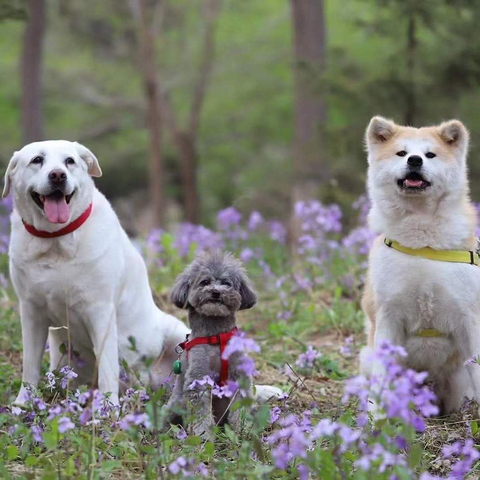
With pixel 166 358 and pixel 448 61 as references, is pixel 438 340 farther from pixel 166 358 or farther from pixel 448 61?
pixel 448 61

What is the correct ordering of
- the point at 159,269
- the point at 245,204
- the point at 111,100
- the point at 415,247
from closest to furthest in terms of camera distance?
the point at 415,247 → the point at 159,269 → the point at 245,204 → the point at 111,100

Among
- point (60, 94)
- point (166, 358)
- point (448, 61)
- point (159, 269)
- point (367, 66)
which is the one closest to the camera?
point (166, 358)

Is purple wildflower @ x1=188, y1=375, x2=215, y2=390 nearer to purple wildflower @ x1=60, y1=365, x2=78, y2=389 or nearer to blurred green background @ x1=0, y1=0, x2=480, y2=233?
purple wildflower @ x1=60, y1=365, x2=78, y2=389

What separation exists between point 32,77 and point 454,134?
1114 cm

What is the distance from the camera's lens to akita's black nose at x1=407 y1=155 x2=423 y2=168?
13.7ft

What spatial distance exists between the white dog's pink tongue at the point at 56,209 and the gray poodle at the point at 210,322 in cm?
71

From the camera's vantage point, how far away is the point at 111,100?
18734 millimetres

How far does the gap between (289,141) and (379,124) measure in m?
18.6

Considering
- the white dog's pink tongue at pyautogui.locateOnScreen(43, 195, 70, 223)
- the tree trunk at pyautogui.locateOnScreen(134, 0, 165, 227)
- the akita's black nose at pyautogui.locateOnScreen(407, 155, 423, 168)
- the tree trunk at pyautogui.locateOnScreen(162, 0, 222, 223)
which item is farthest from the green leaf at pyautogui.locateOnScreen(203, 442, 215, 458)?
the tree trunk at pyautogui.locateOnScreen(162, 0, 222, 223)

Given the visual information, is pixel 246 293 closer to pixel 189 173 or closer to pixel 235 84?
pixel 189 173

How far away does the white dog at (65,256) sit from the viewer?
169 inches

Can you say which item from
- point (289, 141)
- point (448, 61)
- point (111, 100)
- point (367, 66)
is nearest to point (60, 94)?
point (111, 100)

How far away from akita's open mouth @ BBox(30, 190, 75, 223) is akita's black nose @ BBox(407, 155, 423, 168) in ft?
5.82

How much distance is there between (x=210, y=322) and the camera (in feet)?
13.5
